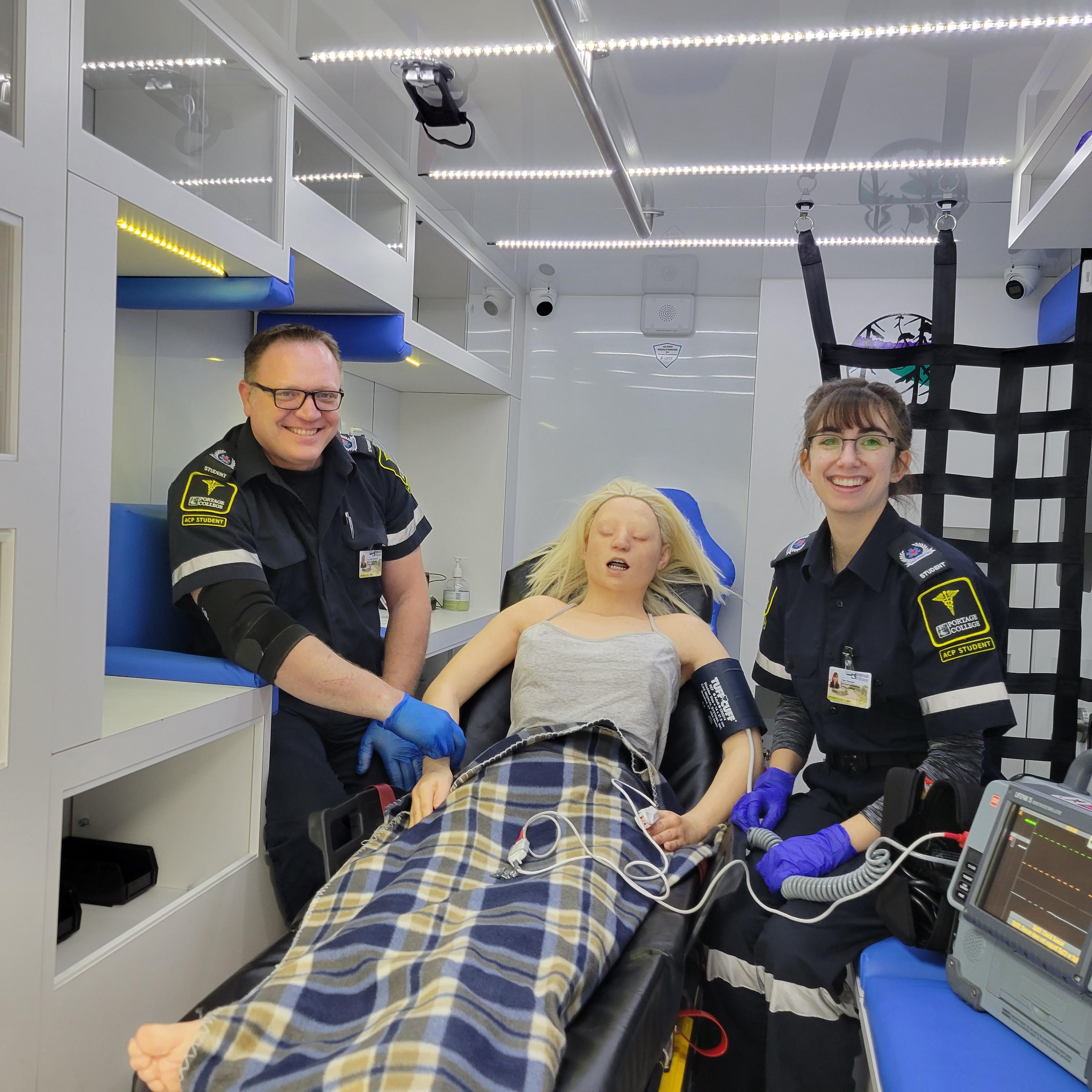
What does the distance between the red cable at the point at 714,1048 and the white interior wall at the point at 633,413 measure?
8.88 feet

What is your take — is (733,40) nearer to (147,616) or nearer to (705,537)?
(147,616)

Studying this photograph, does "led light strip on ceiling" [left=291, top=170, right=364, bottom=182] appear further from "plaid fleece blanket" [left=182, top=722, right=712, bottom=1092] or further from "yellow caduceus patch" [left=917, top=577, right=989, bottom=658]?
"yellow caduceus patch" [left=917, top=577, right=989, bottom=658]

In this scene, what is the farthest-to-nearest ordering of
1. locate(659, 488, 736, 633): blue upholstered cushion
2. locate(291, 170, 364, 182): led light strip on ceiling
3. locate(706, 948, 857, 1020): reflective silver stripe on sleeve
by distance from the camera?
locate(659, 488, 736, 633): blue upholstered cushion → locate(291, 170, 364, 182): led light strip on ceiling → locate(706, 948, 857, 1020): reflective silver stripe on sleeve

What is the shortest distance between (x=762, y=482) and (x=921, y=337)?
0.98m

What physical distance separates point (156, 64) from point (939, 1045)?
220 centimetres

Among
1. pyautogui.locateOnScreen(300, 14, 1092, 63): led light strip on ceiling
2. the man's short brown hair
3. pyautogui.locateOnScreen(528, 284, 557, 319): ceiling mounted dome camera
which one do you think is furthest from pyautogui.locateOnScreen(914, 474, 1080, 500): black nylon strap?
pyautogui.locateOnScreen(528, 284, 557, 319): ceiling mounted dome camera

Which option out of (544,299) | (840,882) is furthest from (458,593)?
(840,882)

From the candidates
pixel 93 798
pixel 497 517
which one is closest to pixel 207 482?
pixel 93 798

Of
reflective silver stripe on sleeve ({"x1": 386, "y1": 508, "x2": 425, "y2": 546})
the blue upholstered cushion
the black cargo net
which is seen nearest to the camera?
the black cargo net

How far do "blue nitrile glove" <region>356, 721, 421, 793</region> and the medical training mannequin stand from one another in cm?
23

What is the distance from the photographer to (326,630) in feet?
7.37

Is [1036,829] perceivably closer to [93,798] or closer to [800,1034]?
[800,1034]

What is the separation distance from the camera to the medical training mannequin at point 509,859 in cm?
102

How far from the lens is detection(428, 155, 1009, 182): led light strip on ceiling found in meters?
2.88
